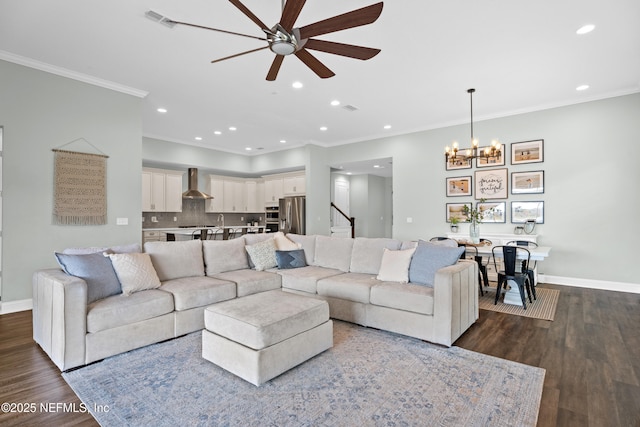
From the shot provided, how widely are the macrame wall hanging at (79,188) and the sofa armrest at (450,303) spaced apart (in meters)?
4.48

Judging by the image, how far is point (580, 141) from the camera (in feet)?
16.9

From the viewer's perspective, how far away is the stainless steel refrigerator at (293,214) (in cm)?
806

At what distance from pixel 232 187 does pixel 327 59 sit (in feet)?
20.3

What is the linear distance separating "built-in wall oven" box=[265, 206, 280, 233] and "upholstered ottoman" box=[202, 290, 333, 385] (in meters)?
6.51

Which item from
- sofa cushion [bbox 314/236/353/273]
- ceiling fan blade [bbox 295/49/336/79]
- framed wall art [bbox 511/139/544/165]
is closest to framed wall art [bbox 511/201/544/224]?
framed wall art [bbox 511/139/544/165]

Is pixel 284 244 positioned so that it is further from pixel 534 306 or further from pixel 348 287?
pixel 534 306

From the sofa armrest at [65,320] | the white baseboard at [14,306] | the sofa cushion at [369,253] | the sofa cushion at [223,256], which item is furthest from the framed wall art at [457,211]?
the white baseboard at [14,306]

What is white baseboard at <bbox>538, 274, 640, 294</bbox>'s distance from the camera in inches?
189

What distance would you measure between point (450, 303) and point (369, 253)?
1.35 meters

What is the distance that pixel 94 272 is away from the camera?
9.19ft

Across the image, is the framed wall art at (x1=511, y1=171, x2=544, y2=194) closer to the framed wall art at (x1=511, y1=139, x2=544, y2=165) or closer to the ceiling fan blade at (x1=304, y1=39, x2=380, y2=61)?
the framed wall art at (x1=511, y1=139, x2=544, y2=165)

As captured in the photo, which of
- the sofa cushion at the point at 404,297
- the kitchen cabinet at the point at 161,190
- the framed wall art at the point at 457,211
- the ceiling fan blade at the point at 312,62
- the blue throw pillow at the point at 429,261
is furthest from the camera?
the kitchen cabinet at the point at 161,190

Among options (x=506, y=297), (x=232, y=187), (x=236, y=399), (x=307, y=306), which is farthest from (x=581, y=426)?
(x=232, y=187)

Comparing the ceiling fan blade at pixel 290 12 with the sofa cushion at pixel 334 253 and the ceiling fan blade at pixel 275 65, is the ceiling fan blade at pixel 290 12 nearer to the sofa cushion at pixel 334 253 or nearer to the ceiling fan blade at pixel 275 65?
the ceiling fan blade at pixel 275 65
